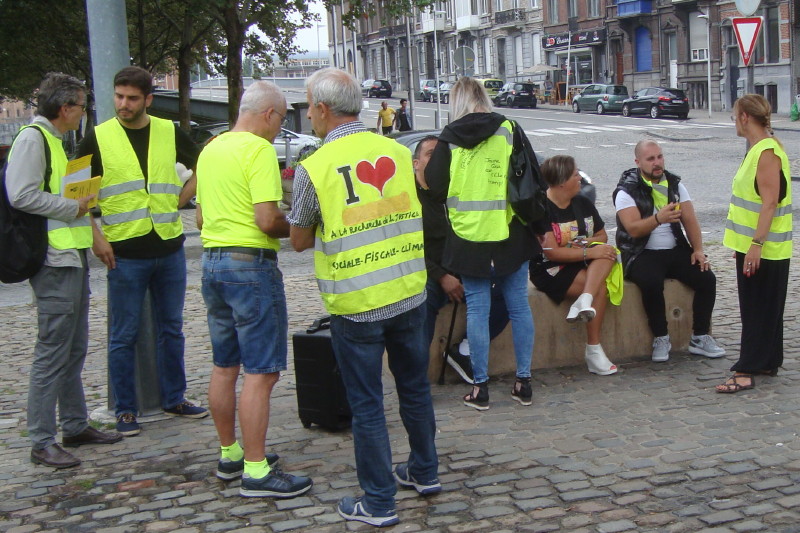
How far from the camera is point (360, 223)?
4.16 m

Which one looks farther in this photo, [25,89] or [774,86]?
[25,89]

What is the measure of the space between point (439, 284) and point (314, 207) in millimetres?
2010

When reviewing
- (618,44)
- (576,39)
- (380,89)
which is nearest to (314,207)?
(618,44)

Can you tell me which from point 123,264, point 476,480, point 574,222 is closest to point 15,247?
point 123,264

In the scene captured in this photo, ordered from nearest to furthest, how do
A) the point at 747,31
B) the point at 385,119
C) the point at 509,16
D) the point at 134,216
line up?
the point at 134,216, the point at 747,31, the point at 385,119, the point at 509,16

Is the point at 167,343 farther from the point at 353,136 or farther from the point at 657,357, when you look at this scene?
the point at 657,357

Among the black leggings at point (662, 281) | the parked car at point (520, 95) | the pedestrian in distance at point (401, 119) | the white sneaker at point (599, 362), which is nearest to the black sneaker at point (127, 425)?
the white sneaker at point (599, 362)

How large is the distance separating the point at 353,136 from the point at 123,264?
1.89 metres

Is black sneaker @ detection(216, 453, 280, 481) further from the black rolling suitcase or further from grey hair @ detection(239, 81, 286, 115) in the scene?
grey hair @ detection(239, 81, 286, 115)

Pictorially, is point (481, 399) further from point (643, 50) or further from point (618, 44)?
point (618, 44)

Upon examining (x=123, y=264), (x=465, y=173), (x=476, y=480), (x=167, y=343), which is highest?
(x=465, y=173)

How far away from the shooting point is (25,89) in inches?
2035

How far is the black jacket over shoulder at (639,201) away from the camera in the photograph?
6.71 metres

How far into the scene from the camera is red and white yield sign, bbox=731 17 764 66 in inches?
476
